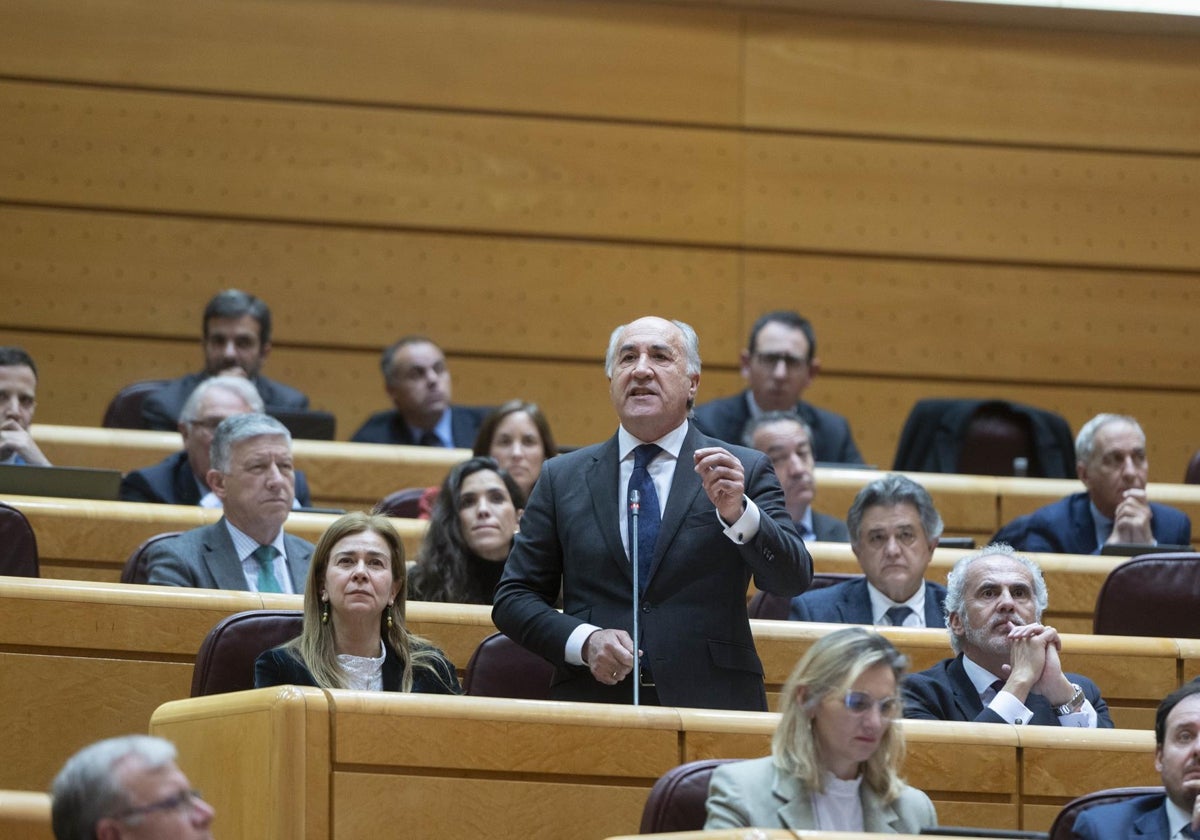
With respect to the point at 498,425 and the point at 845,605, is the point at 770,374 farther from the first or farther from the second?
the point at 845,605

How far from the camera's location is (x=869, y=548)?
3523 millimetres

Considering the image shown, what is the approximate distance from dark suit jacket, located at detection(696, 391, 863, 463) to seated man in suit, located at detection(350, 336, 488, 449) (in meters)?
0.69

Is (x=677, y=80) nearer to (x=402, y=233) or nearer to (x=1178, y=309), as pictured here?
(x=402, y=233)

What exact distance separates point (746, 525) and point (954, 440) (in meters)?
2.63

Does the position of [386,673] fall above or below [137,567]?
below

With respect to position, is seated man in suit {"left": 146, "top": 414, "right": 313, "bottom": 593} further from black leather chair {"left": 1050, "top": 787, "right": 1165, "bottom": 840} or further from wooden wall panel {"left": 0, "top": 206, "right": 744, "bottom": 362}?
wooden wall panel {"left": 0, "top": 206, "right": 744, "bottom": 362}

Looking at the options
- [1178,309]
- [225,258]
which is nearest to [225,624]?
[225,258]

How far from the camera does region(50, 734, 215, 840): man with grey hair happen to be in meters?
1.78

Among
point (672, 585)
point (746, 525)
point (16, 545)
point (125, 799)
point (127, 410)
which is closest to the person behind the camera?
point (125, 799)

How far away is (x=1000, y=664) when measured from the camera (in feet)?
9.57

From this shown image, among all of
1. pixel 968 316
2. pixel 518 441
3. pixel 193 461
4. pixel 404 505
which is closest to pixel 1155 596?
pixel 518 441

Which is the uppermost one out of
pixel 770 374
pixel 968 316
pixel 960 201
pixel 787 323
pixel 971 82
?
pixel 971 82

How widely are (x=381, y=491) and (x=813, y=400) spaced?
73.7 inches

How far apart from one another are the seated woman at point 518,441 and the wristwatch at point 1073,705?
1.53m
